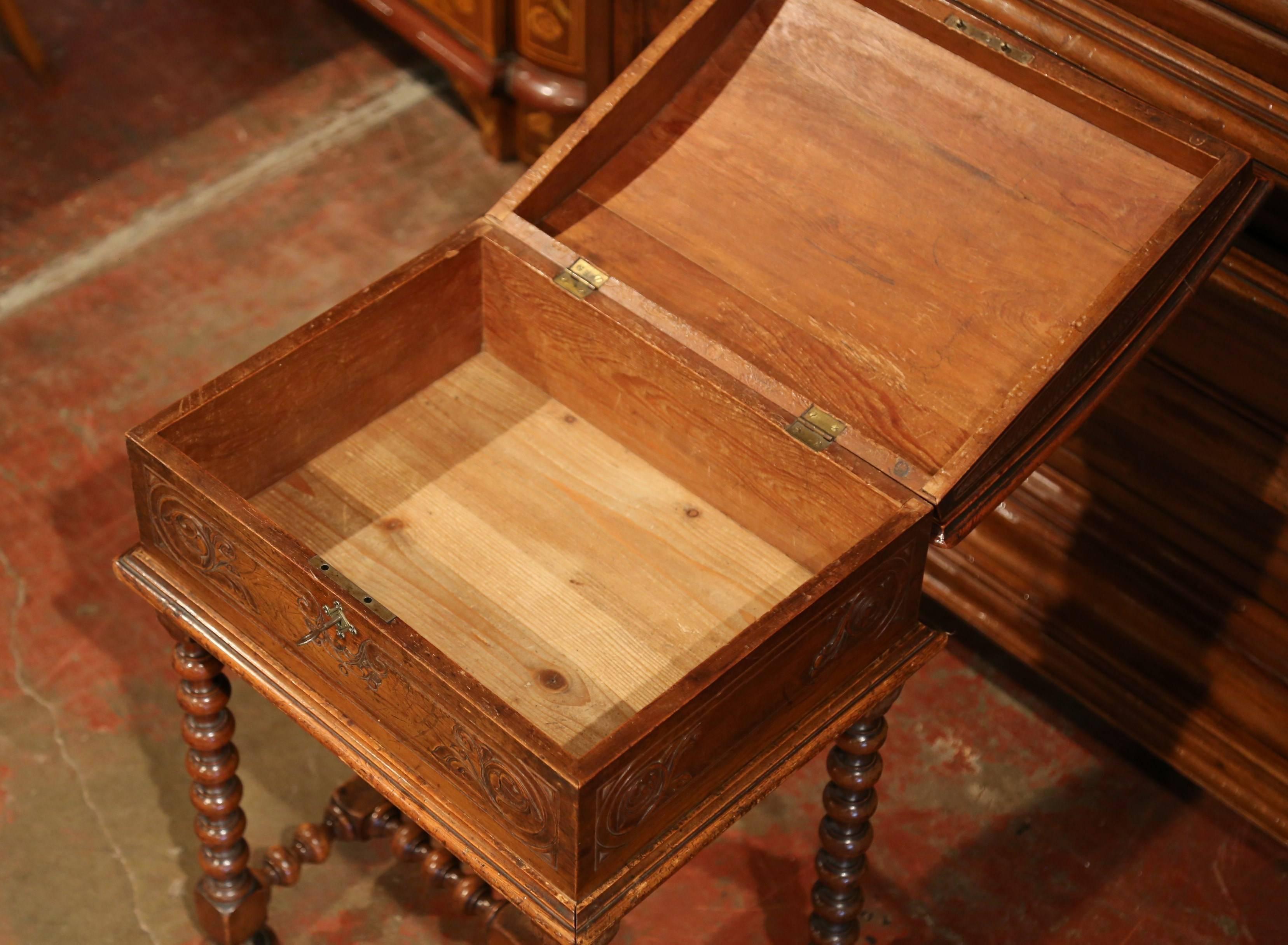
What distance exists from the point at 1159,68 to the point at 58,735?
204 cm

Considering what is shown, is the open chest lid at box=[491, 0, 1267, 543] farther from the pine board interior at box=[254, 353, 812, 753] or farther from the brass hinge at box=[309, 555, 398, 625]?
the brass hinge at box=[309, 555, 398, 625]

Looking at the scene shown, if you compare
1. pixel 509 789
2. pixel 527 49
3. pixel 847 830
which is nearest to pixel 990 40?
pixel 847 830

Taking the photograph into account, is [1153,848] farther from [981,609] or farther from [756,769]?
[756,769]

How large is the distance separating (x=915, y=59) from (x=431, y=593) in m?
0.96

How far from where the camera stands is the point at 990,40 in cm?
228

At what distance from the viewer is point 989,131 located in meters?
2.29

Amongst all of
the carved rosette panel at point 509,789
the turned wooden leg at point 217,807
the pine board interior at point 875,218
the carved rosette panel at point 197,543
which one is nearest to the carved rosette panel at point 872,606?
the pine board interior at point 875,218

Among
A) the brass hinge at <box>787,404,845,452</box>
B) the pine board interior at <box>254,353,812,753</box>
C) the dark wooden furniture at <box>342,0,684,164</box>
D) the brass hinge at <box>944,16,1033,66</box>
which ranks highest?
the brass hinge at <box>944,16,1033,66</box>

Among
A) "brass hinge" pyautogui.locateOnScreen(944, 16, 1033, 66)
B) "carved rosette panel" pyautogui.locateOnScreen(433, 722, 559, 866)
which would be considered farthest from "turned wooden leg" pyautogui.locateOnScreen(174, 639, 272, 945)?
"brass hinge" pyautogui.locateOnScreen(944, 16, 1033, 66)

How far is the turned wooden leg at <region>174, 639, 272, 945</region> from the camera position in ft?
7.39

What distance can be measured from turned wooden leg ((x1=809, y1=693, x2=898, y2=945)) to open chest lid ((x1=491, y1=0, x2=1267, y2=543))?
0.34 meters

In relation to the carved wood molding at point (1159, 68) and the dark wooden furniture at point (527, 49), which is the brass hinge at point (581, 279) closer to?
Answer: the carved wood molding at point (1159, 68)

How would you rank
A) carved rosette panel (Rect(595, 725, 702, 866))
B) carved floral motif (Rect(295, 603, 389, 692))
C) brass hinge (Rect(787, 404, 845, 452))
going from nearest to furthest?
carved rosette panel (Rect(595, 725, 702, 866))
carved floral motif (Rect(295, 603, 389, 692))
brass hinge (Rect(787, 404, 845, 452))

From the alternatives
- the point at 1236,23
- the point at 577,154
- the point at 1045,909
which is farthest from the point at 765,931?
the point at 1236,23
